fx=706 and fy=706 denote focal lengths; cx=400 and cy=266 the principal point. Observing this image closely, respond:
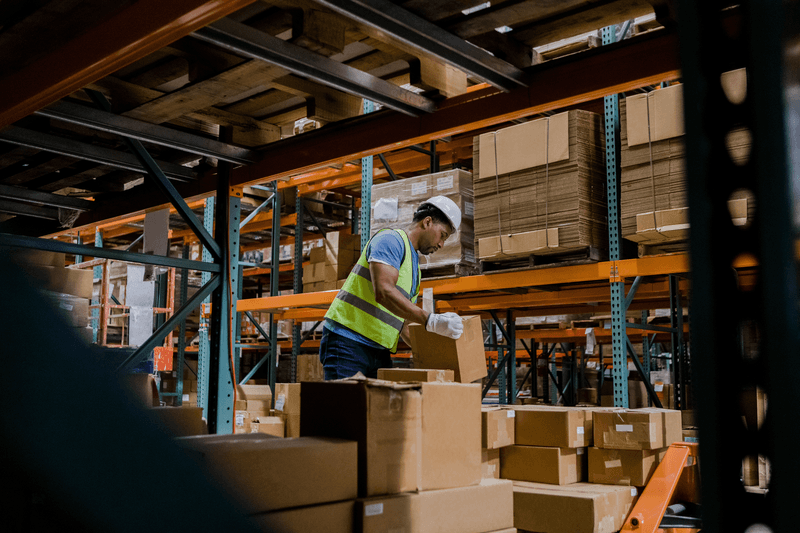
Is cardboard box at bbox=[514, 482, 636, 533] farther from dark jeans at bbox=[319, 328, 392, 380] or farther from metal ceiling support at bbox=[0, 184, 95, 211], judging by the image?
metal ceiling support at bbox=[0, 184, 95, 211]

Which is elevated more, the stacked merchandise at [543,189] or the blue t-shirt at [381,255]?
the stacked merchandise at [543,189]

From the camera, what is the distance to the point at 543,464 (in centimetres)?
459

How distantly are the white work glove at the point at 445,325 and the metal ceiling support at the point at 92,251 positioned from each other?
1.43m

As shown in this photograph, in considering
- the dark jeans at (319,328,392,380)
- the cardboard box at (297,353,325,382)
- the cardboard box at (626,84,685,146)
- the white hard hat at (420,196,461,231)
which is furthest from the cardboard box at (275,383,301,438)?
the cardboard box at (626,84,685,146)

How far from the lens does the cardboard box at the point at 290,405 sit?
7.39m

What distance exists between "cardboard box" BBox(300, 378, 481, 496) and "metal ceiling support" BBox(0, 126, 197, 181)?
239 cm

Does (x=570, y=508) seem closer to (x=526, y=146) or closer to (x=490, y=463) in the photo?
(x=490, y=463)

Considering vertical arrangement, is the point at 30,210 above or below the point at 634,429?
above

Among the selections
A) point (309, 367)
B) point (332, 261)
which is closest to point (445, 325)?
point (332, 261)

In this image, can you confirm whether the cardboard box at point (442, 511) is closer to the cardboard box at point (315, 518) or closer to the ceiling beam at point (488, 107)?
the cardboard box at point (315, 518)

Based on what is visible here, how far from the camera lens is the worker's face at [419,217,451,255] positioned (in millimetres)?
4355

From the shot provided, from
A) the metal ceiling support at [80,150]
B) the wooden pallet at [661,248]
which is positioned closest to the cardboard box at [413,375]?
the metal ceiling support at [80,150]

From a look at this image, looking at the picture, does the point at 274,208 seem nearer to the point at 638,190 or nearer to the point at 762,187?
the point at 638,190

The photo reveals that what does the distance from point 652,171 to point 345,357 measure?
3.03 metres
